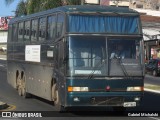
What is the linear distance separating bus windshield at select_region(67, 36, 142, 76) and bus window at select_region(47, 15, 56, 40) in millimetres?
1738

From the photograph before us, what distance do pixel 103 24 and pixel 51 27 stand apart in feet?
7.20

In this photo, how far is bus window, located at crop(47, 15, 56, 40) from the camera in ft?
49.0

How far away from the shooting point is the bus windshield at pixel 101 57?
13156mm

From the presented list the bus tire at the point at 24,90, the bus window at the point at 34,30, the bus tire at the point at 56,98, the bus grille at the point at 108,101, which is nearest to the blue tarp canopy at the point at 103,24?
the bus grille at the point at 108,101

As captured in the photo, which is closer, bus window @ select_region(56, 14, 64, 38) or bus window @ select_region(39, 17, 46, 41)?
bus window @ select_region(56, 14, 64, 38)

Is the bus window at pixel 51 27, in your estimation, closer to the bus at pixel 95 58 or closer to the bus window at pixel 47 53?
the bus at pixel 95 58

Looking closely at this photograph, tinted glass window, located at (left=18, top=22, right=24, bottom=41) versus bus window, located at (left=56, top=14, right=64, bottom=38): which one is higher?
bus window, located at (left=56, top=14, right=64, bottom=38)

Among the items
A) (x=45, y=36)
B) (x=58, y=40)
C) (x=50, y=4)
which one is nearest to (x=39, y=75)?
(x=45, y=36)

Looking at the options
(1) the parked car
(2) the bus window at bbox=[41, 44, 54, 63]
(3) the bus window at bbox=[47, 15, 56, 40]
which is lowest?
(1) the parked car

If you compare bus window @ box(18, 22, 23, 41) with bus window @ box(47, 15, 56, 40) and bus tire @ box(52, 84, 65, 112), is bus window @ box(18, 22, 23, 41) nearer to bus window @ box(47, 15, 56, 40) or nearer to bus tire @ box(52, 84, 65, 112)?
bus window @ box(47, 15, 56, 40)

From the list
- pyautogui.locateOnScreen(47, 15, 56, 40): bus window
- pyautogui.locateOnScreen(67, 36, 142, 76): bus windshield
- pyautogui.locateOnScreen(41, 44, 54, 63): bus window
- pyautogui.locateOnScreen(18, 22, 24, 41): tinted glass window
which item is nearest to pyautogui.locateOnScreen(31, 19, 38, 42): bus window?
pyautogui.locateOnScreen(41, 44, 54, 63): bus window

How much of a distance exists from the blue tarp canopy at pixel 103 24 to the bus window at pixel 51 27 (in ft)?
4.66

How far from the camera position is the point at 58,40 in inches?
556

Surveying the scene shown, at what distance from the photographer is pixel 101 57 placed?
1330 centimetres
